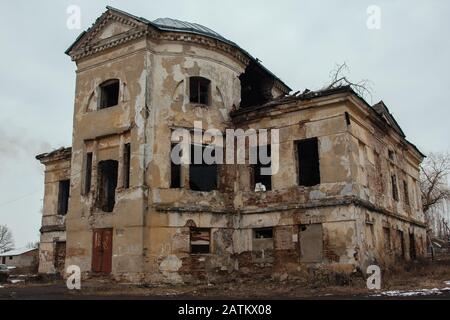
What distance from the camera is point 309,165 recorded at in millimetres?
20531

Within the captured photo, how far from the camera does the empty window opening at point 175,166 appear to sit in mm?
18434

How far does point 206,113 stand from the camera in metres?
19.3

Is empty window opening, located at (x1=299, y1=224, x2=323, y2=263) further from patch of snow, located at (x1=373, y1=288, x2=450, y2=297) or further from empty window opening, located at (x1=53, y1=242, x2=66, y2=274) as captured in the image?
empty window opening, located at (x1=53, y1=242, x2=66, y2=274)

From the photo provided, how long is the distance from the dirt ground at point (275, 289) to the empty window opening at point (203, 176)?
3.98 metres

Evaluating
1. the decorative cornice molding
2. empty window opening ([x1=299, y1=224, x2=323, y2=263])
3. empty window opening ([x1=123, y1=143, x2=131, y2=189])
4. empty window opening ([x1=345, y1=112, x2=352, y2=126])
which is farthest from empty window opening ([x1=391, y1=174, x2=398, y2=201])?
empty window opening ([x1=123, y1=143, x2=131, y2=189])

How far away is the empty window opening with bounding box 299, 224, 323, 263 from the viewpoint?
56.1 feet

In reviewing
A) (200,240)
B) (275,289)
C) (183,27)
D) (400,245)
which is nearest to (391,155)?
(400,245)

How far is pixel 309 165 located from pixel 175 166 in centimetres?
598

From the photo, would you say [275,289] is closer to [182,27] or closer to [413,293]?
[413,293]

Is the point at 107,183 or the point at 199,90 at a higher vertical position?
the point at 199,90

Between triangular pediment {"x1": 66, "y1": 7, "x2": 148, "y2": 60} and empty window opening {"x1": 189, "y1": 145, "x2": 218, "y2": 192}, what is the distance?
18.4ft

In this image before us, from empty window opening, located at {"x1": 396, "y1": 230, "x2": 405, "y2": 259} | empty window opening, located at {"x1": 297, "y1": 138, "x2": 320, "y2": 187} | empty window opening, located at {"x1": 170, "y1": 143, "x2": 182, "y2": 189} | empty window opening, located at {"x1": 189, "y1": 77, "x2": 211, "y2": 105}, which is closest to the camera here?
empty window opening, located at {"x1": 170, "y1": 143, "x2": 182, "y2": 189}

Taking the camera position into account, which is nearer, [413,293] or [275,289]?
[413,293]
